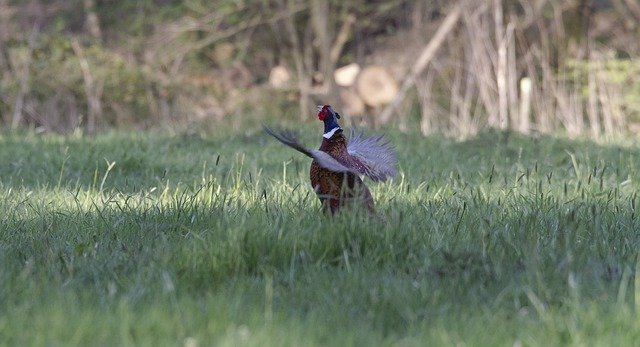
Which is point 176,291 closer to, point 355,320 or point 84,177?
point 355,320

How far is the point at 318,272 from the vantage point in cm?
332

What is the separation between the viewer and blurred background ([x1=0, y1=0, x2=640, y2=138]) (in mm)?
15195

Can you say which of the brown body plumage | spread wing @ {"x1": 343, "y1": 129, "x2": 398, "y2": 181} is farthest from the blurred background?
the brown body plumage

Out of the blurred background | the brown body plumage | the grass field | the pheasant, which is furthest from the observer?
the blurred background

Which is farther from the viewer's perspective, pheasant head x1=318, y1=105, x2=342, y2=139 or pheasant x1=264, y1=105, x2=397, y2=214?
pheasant head x1=318, y1=105, x2=342, y2=139

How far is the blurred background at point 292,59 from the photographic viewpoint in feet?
49.9

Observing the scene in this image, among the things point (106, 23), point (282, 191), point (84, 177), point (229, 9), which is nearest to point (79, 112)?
point (229, 9)

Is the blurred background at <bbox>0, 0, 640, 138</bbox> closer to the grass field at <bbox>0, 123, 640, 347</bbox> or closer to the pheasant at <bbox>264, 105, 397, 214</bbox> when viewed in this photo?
the grass field at <bbox>0, 123, 640, 347</bbox>

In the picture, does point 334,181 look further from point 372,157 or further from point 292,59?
point 292,59

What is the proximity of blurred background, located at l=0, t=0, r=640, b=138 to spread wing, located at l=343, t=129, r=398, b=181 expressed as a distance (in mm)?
8458

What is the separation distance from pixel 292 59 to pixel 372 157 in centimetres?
1578

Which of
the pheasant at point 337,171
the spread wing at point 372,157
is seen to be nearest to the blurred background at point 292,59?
the spread wing at point 372,157

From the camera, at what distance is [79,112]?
16562 mm

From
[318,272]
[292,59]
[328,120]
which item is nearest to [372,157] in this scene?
[328,120]
